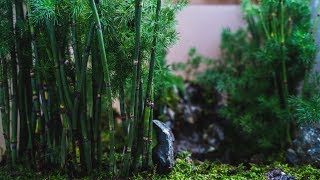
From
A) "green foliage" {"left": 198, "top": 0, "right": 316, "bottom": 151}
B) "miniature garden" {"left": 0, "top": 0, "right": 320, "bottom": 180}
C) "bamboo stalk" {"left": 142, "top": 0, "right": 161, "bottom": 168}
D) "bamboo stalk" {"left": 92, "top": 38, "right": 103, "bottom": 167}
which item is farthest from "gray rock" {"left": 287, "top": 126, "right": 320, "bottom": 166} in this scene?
"bamboo stalk" {"left": 92, "top": 38, "right": 103, "bottom": 167}

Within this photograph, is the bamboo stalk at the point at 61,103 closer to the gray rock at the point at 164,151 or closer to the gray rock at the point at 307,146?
the gray rock at the point at 164,151

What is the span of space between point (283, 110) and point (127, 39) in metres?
0.86

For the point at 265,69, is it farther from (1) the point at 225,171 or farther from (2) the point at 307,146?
(1) the point at 225,171

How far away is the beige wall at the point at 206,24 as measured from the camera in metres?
2.85

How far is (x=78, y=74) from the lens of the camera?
1596 mm

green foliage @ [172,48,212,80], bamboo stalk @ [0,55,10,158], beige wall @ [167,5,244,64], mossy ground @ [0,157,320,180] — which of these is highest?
beige wall @ [167,5,244,64]

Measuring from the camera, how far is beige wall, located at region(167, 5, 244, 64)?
2846mm

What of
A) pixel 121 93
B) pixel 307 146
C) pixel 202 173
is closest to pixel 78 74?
pixel 121 93

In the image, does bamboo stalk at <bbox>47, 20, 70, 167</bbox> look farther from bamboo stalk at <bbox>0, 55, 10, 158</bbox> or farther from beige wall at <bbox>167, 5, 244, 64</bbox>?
beige wall at <bbox>167, 5, 244, 64</bbox>

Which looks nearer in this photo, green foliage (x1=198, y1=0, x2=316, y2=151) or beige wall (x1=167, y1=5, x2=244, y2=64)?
green foliage (x1=198, y1=0, x2=316, y2=151)

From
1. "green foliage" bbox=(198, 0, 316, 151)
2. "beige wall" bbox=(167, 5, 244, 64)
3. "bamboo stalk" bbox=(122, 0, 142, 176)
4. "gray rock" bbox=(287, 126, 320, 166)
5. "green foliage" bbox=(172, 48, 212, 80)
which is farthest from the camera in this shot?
"beige wall" bbox=(167, 5, 244, 64)

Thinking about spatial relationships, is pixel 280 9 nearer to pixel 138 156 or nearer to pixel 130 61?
pixel 130 61

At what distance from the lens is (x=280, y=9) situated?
1.96m

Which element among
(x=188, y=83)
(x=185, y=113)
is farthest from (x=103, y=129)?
(x=188, y=83)
